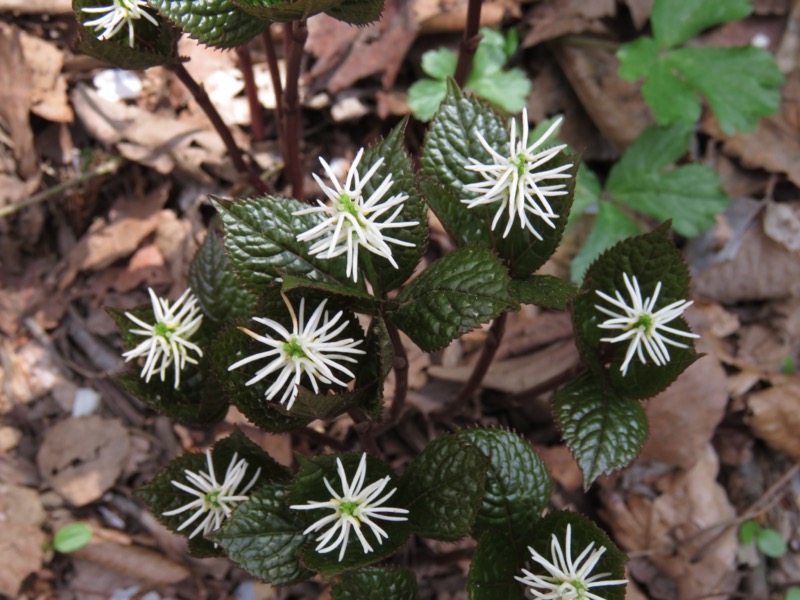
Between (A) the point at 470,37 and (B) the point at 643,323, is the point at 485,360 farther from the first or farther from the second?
(A) the point at 470,37

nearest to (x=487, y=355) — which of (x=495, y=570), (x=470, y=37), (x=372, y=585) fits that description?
(x=495, y=570)

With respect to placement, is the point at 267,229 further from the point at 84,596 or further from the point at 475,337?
the point at 84,596

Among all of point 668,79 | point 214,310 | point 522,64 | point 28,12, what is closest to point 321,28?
point 522,64

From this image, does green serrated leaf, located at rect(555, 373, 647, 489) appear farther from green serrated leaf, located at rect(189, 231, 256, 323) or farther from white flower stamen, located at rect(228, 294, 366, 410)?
green serrated leaf, located at rect(189, 231, 256, 323)

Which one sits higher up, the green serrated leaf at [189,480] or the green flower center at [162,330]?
the green flower center at [162,330]

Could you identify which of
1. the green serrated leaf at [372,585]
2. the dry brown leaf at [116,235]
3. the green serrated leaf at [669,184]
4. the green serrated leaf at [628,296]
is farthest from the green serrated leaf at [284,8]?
the green serrated leaf at [669,184]

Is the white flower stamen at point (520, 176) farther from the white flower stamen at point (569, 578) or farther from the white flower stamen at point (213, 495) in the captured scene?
the white flower stamen at point (213, 495)

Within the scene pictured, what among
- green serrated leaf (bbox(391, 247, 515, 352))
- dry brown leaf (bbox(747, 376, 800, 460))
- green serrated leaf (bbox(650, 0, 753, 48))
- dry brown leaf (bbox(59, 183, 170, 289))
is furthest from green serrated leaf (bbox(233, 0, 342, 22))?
dry brown leaf (bbox(747, 376, 800, 460))
